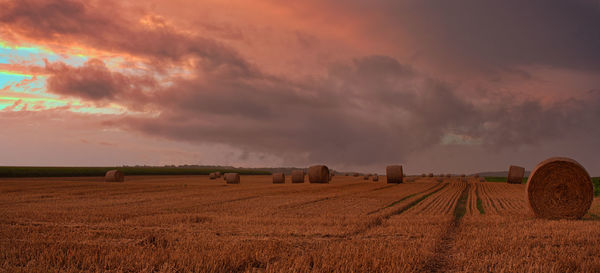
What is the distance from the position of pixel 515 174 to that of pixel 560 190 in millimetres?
32551

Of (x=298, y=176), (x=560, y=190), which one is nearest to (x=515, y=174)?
(x=298, y=176)

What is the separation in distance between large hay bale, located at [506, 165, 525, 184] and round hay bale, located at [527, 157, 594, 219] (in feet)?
105

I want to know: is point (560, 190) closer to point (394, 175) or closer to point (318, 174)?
point (318, 174)

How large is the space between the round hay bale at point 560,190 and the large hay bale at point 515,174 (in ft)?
105

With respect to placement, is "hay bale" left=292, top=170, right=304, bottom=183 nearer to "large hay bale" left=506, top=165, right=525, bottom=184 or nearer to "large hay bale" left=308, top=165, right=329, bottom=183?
"large hay bale" left=308, top=165, right=329, bottom=183

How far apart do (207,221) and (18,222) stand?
4926mm

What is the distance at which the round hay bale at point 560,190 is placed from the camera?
14016 millimetres

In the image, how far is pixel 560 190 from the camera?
14422mm

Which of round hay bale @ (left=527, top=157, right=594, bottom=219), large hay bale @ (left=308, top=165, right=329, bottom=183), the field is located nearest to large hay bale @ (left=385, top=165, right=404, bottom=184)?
large hay bale @ (left=308, top=165, right=329, bottom=183)

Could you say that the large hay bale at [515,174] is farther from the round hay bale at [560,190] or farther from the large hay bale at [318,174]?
the round hay bale at [560,190]

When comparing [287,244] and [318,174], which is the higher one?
[318,174]

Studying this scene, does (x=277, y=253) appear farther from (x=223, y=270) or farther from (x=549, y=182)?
(x=549, y=182)

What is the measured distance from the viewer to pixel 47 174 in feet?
165

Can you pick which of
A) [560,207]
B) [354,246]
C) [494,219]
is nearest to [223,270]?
[354,246]
